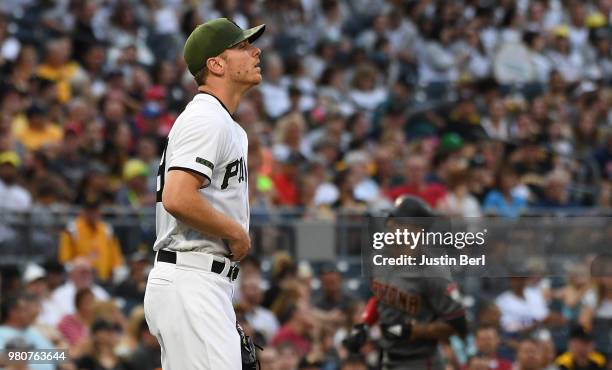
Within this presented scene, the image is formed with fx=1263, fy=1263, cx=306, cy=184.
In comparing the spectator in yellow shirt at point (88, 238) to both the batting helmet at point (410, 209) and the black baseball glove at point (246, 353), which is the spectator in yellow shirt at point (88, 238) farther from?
the black baseball glove at point (246, 353)

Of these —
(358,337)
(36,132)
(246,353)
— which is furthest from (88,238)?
(246,353)

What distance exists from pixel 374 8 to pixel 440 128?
11.0ft

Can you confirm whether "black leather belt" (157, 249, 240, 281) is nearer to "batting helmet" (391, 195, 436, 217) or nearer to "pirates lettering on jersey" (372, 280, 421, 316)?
"batting helmet" (391, 195, 436, 217)

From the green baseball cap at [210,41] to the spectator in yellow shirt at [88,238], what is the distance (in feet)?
18.1

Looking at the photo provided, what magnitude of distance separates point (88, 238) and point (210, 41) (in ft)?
18.5

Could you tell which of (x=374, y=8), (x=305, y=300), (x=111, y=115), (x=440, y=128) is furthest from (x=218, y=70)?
(x=374, y=8)

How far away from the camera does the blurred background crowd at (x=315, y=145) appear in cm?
973

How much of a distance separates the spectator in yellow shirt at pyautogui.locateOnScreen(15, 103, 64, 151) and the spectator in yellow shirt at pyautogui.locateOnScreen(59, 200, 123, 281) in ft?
4.32

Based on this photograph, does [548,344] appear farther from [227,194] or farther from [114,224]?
[227,194]

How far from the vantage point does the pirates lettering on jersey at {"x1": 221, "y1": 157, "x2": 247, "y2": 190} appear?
481 centimetres

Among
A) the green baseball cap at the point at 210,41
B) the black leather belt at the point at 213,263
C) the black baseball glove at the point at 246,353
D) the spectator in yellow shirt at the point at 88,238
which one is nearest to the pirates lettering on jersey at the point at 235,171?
the black leather belt at the point at 213,263

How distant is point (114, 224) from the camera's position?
34.6 ft

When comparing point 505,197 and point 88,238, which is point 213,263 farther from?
point 505,197

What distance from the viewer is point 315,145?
1337 centimetres
